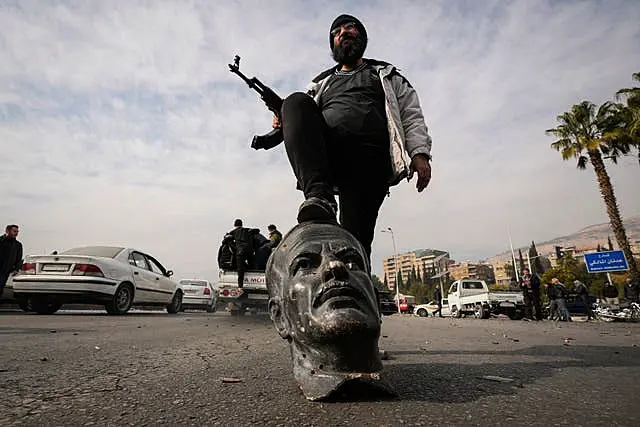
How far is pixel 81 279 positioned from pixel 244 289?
3309mm

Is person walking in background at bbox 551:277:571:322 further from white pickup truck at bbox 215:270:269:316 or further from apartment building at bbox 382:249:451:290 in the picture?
apartment building at bbox 382:249:451:290

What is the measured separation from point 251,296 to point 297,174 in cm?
782

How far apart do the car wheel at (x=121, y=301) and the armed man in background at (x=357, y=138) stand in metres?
7.86

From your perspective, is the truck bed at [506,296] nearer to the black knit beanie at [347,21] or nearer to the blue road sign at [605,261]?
the blue road sign at [605,261]

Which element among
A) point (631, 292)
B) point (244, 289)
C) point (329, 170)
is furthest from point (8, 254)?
point (631, 292)

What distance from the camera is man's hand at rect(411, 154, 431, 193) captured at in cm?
203

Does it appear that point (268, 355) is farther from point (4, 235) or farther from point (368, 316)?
point (4, 235)

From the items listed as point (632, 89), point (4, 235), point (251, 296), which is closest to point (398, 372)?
point (251, 296)

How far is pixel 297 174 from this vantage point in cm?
202

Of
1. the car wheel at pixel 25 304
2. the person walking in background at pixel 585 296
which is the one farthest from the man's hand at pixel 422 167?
the person walking in background at pixel 585 296

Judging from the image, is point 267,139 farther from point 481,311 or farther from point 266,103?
point 481,311

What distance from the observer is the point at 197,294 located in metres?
14.5

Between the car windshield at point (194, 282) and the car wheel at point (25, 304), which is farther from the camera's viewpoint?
the car windshield at point (194, 282)

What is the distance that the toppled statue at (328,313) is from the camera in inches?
52.2
